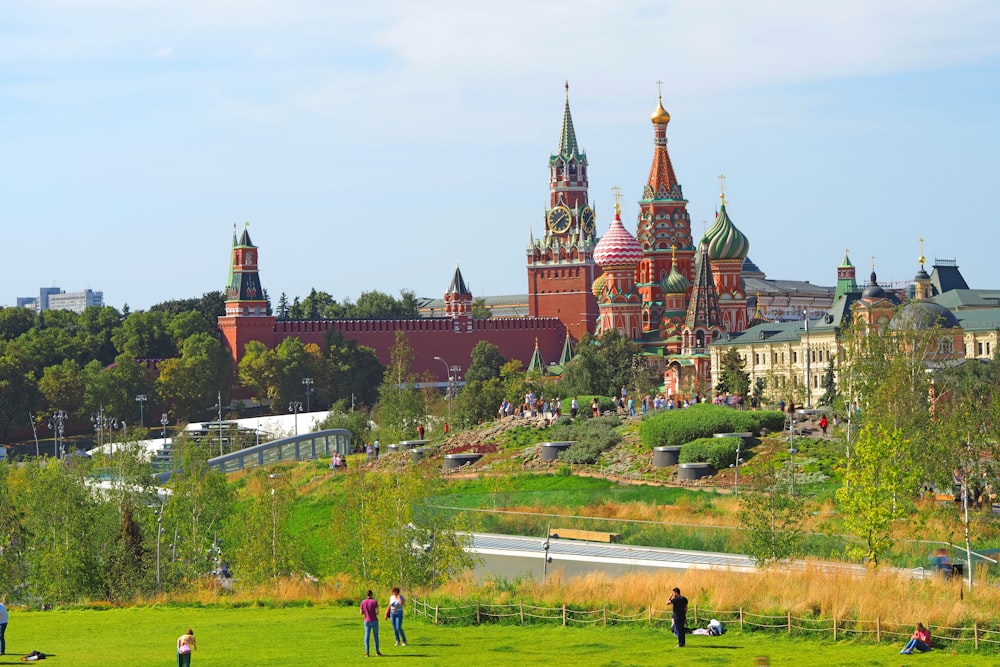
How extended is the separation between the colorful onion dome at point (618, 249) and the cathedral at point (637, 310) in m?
0.06

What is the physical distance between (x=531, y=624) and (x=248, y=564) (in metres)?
8.84

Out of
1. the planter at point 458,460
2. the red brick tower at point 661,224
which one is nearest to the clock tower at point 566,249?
the red brick tower at point 661,224

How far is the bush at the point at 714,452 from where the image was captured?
4450 centimetres

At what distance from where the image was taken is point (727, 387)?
68.3 metres

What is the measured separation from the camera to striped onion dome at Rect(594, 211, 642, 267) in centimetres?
9862

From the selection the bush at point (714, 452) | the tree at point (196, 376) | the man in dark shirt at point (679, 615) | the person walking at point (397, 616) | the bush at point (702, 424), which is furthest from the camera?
the tree at point (196, 376)

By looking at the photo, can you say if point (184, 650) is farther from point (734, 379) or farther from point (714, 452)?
point (734, 379)

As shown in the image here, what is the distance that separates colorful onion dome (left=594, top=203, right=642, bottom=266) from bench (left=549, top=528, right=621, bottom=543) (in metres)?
65.2

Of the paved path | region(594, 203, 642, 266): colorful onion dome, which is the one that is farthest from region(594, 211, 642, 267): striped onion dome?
the paved path

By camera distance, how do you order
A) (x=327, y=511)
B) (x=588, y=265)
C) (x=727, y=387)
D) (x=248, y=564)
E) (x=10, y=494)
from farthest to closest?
Answer: (x=588, y=265) → (x=727, y=387) → (x=327, y=511) → (x=10, y=494) → (x=248, y=564)

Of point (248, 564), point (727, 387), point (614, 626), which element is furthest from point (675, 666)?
point (727, 387)

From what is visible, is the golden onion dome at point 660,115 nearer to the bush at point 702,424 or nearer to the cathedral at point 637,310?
the cathedral at point 637,310

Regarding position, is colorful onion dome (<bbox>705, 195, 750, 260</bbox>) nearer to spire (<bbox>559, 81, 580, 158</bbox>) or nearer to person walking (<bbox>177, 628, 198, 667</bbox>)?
spire (<bbox>559, 81, 580, 158</bbox>)

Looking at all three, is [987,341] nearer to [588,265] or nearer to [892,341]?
[892,341]
